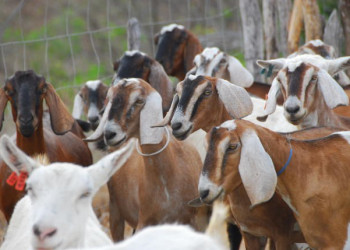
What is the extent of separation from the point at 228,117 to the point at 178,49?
12.3ft

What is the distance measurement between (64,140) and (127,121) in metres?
1.70

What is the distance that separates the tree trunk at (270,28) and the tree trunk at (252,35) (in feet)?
0.43

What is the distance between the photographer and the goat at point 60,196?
15.9 ft

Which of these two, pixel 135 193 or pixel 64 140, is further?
pixel 64 140

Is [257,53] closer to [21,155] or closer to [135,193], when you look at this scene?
[135,193]

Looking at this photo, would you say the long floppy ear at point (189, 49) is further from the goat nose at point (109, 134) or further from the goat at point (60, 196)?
the goat at point (60, 196)

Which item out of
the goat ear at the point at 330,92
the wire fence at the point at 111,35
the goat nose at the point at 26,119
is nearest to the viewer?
the goat ear at the point at 330,92

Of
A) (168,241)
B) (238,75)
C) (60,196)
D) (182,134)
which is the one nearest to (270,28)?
(238,75)

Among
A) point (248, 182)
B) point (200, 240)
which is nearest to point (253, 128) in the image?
point (248, 182)

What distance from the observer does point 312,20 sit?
12945 millimetres

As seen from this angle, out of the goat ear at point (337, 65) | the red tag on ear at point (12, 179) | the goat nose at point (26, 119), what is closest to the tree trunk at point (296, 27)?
the goat ear at point (337, 65)

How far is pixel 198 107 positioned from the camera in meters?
7.31

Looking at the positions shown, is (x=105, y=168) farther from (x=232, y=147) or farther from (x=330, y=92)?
(x=330, y=92)

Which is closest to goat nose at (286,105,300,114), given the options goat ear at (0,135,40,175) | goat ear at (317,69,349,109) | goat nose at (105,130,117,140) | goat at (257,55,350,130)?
goat at (257,55,350,130)
